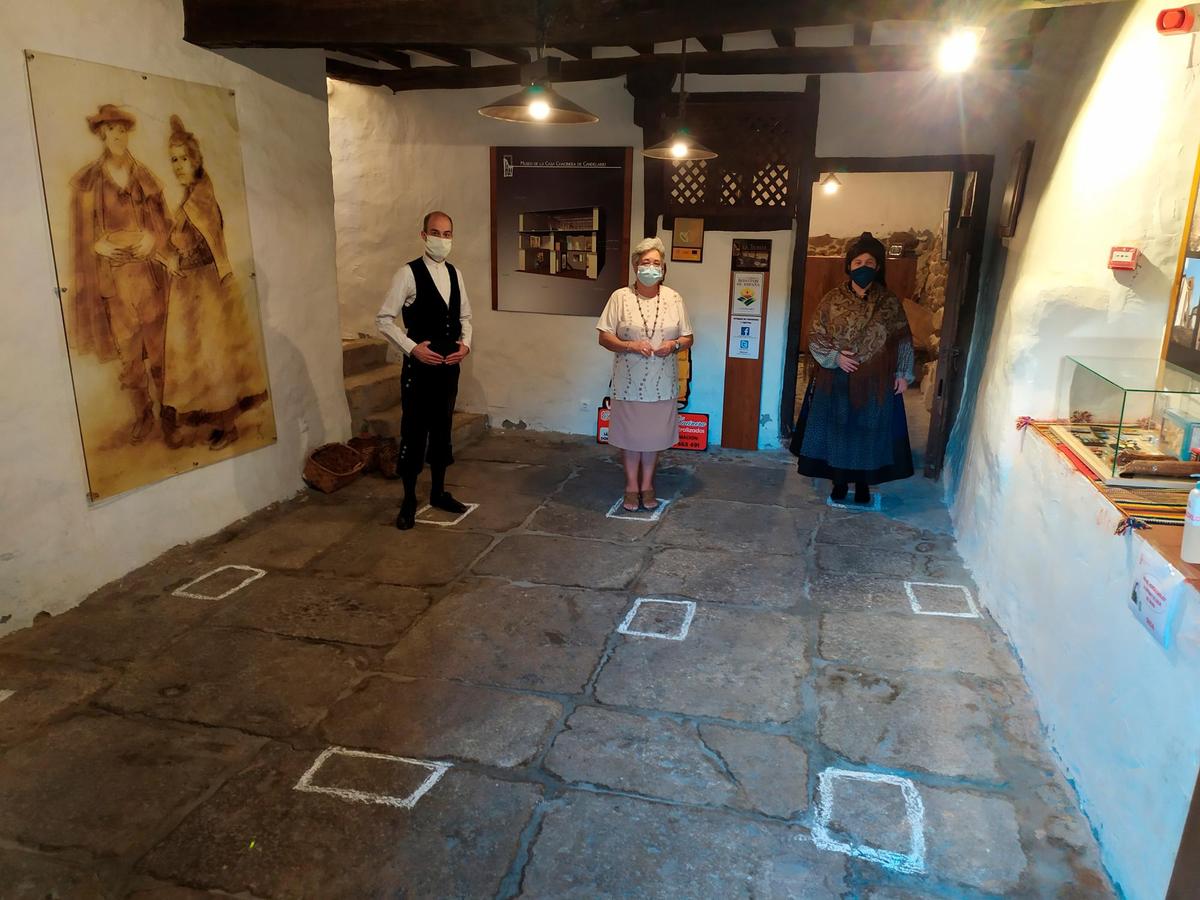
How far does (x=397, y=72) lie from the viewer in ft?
20.1

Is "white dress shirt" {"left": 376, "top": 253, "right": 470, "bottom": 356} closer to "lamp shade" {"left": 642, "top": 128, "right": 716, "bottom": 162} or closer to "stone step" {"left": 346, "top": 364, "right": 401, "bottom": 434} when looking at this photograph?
"stone step" {"left": 346, "top": 364, "right": 401, "bottom": 434}

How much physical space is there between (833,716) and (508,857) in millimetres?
1255

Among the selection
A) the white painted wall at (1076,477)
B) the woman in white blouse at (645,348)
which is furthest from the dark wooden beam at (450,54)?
the white painted wall at (1076,477)

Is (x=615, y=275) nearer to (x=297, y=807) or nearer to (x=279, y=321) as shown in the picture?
(x=279, y=321)

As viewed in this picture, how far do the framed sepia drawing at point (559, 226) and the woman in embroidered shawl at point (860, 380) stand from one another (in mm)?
1953

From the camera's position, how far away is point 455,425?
6.27 metres

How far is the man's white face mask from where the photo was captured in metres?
4.40

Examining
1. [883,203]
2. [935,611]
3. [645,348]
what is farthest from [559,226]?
[883,203]

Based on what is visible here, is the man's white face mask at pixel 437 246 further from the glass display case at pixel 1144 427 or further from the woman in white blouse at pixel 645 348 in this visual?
the glass display case at pixel 1144 427

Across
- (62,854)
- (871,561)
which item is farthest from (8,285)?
(871,561)

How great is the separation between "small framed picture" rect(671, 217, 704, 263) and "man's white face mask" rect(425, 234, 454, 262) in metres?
2.12

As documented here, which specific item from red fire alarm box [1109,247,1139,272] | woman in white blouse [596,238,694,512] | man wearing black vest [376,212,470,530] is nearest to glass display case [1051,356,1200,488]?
red fire alarm box [1109,247,1139,272]

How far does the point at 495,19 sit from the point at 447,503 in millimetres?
2549

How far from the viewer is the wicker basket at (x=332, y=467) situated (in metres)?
5.14
